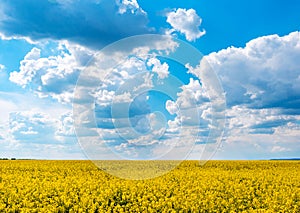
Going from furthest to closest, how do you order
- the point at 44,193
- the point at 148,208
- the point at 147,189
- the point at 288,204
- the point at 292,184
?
1. the point at 292,184
2. the point at 147,189
3. the point at 44,193
4. the point at 288,204
5. the point at 148,208

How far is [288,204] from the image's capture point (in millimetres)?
12188

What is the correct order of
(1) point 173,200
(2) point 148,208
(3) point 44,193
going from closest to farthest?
(2) point 148,208 < (1) point 173,200 < (3) point 44,193

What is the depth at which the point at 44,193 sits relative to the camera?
13305mm

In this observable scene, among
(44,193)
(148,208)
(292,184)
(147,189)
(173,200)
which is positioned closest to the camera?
(148,208)

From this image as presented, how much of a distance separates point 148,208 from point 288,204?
5.00 m

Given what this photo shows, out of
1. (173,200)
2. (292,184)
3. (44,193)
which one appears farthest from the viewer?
(292,184)

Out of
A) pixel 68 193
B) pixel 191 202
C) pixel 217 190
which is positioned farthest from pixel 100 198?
pixel 217 190

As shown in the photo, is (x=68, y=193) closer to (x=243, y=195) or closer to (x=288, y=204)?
(x=243, y=195)

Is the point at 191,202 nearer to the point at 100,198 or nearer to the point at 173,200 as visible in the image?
the point at 173,200

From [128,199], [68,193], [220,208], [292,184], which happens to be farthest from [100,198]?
[292,184]

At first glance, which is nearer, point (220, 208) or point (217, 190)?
point (220, 208)

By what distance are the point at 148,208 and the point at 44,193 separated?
4687mm

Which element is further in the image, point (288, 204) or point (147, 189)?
point (147, 189)

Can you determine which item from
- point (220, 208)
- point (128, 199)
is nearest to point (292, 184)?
point (220, 208)
